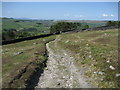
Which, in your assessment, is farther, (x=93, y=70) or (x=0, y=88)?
(x=93, y=70)

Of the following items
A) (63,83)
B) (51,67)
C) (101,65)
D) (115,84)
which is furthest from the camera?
(51,67)

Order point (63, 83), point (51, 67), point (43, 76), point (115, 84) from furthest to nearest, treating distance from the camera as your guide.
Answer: point (51, 67) < point (43, 76) < point (63, 83) < point (115, 84)

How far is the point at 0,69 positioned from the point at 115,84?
52.2 ft

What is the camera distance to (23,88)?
18953 mm

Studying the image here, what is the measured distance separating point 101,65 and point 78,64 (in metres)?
4.68

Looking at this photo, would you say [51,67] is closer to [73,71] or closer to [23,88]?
[73,71]

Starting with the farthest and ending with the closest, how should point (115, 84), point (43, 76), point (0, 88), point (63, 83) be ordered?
point (43, 76) → point (63, 83) → point (115, 84) → point (0, 88)

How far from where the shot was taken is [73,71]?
26.8 m

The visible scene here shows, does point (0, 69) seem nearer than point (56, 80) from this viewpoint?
No

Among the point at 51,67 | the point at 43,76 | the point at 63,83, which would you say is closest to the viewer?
the point at 63,83

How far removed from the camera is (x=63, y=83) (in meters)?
22.1

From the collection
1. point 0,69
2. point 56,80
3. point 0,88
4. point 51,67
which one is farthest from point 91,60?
point 0,88

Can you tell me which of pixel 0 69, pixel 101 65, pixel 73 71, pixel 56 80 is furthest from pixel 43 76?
pixel 101 65

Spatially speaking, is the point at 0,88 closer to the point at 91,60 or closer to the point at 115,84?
the point at 115,84
